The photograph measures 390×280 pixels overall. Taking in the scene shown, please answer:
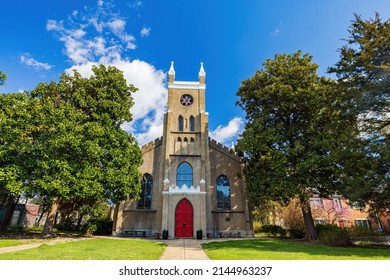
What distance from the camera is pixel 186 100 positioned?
2906 cm

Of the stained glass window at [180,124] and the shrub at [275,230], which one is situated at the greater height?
the stained glass window at [180,124]

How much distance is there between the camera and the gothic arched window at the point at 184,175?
25125 millimetres

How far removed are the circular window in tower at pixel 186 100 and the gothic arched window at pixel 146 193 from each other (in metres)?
10.0

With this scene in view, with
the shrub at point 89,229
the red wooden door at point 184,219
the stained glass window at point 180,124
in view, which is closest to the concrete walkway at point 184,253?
the red wooden door at point 184,219

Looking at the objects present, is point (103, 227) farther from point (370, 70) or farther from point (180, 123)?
point (370, 70)

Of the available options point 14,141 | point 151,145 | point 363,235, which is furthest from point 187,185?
point 363,235

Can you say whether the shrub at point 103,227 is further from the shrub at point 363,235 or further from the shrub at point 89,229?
the shrub at point 363,235

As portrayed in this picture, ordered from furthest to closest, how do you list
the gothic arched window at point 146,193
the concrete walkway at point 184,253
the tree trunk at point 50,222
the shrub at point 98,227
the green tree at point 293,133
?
the gothic arched window at point 146,193 < the shrub at point 98,227 < the tree trunk at point 50,222 < the green tree at point 293,133 < the concrete walkway at point 184,253

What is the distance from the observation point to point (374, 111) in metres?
14.2

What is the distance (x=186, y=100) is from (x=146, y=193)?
1249 centimetres

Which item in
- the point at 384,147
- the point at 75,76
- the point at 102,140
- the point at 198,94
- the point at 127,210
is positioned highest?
the point at 198,94
